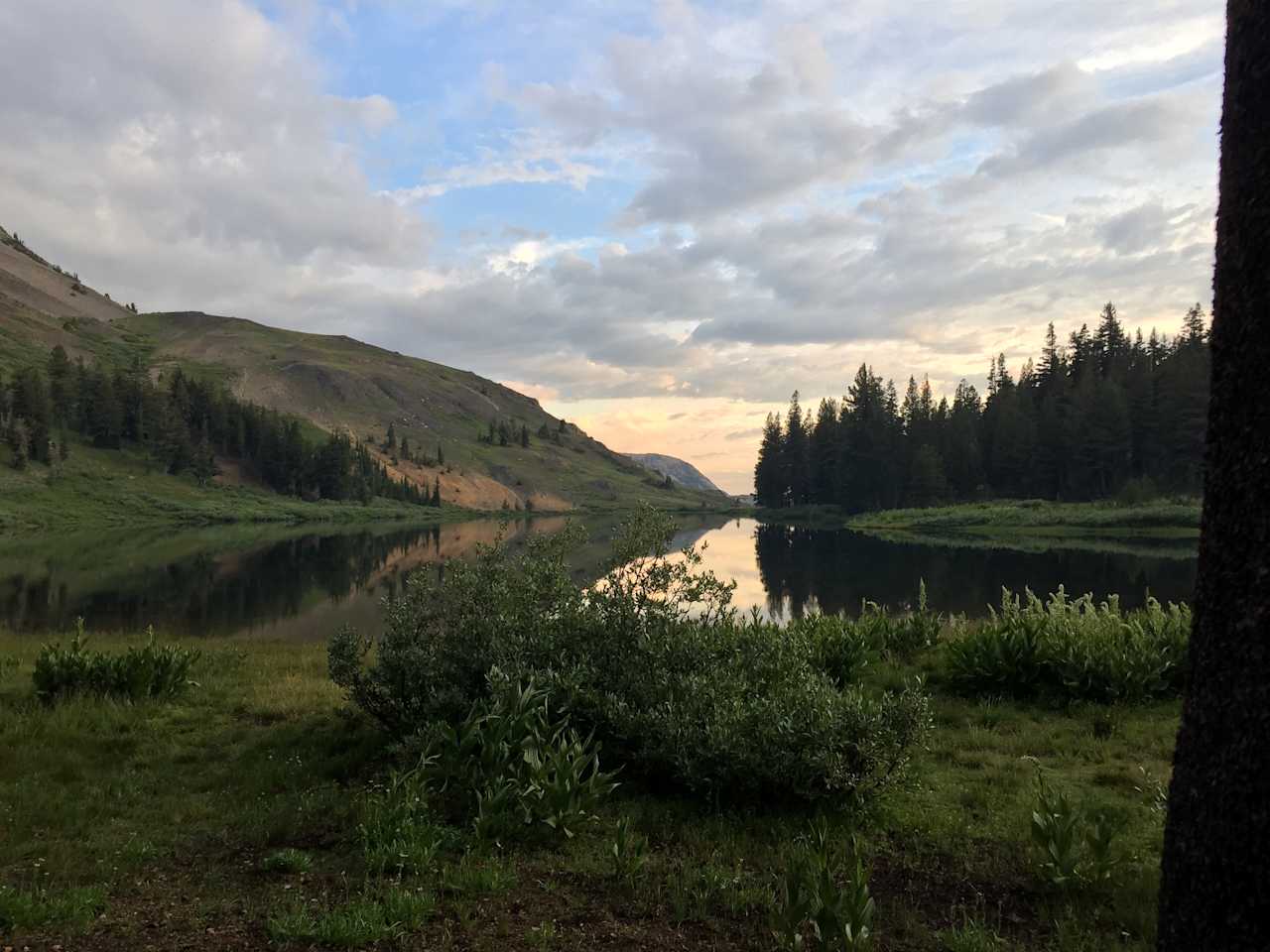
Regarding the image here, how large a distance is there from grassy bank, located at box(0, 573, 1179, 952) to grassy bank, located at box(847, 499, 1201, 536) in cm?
7496

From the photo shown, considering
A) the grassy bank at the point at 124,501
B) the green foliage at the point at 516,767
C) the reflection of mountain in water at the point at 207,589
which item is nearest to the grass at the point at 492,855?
the green foliage at the point at 516,767

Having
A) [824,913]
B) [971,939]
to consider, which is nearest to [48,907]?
[824,913]

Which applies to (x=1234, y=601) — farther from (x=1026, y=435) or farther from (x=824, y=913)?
(x=1026, y=435)

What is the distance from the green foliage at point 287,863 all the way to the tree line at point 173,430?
11701 cm

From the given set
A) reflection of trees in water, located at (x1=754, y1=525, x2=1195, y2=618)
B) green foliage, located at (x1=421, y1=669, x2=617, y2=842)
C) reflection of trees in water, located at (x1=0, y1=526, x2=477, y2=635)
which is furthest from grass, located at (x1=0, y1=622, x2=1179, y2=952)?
reflection of trees in water, located at (x1=754, y1=525, x2=1195, y2=618)

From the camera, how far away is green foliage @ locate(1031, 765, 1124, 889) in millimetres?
6117

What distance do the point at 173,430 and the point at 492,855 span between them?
13492cm

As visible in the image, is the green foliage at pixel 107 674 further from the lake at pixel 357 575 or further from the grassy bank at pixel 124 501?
the grassy bank at pixel 124 501

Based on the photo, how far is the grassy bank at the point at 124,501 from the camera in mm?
87750

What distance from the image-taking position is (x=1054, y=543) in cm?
6856

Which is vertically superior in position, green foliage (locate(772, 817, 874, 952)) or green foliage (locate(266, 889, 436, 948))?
green foliage (locate(772, 817, 874, 952))

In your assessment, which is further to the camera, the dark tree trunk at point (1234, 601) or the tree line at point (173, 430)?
the tree line at point (173, 430)

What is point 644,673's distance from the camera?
9.05m

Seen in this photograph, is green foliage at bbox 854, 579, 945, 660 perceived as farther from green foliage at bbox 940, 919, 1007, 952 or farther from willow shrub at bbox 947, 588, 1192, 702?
green foliage at bbox 940, 919, 1007, 952
